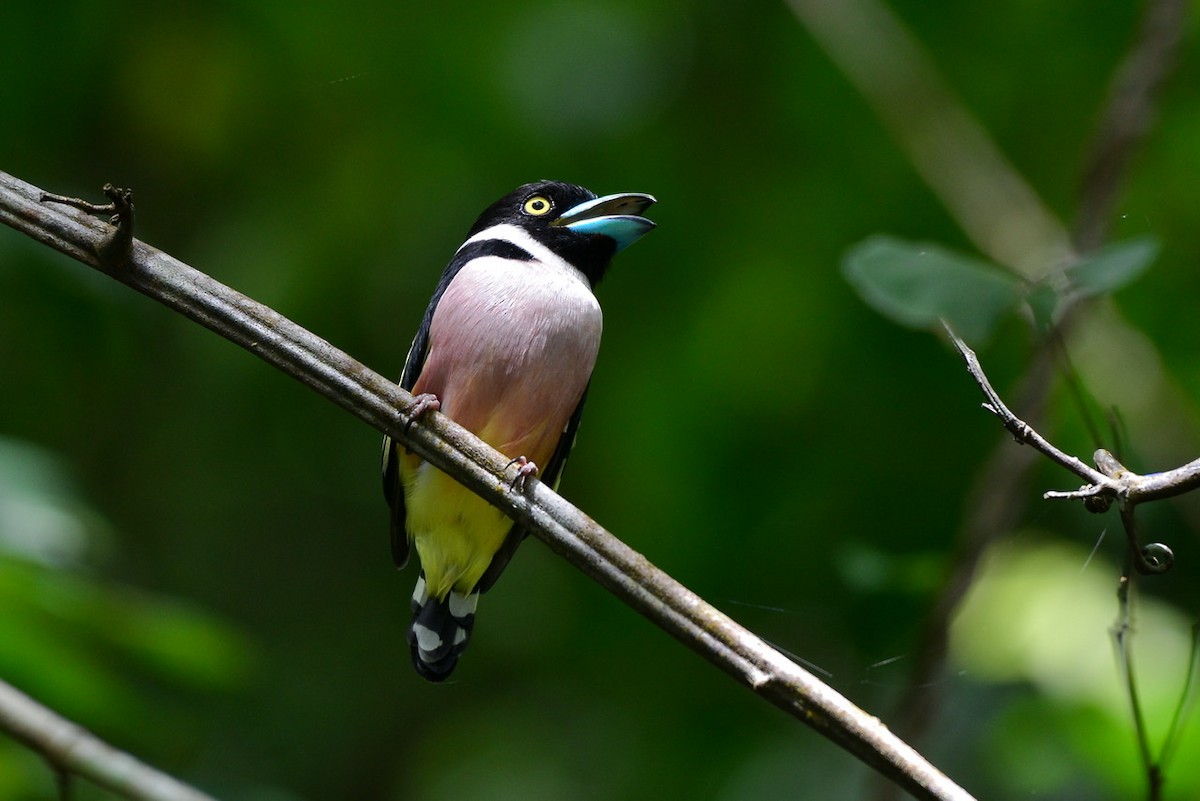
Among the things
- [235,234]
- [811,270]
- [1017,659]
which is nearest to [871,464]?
[811,270]

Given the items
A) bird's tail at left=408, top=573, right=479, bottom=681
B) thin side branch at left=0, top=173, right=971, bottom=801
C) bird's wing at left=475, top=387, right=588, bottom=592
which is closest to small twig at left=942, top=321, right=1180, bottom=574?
thin side branch at left=0, top=173, right=971, bottom=801

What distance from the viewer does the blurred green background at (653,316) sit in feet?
14.4

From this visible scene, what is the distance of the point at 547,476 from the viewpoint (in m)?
3.52

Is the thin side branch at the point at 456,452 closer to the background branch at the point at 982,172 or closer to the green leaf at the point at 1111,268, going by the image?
the green leaf at the point at 1111,268

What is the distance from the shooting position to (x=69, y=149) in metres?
5.27

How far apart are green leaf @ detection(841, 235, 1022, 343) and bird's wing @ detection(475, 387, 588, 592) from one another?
0.94m

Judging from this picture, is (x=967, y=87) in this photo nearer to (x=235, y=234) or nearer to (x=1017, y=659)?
(x=1017, y=659)

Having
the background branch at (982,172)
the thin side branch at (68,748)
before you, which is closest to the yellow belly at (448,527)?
the thin side branch at (68,748)

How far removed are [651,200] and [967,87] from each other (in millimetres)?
2743

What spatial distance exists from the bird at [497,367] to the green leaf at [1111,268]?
0.99m

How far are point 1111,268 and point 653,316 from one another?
8.77 feet

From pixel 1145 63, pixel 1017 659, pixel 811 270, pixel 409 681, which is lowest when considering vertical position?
pixel 409 681

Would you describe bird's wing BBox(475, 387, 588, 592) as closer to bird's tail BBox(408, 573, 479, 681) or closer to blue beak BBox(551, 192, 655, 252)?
bird's tail BBox(408, 573, 479, 681)

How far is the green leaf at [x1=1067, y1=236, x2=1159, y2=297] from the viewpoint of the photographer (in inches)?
101
